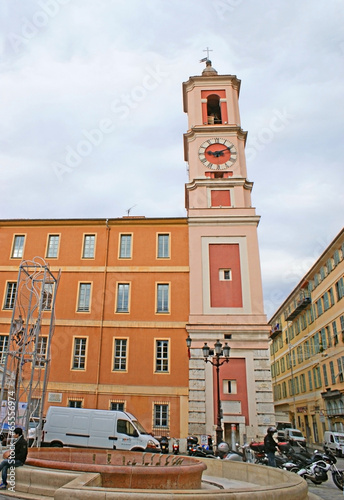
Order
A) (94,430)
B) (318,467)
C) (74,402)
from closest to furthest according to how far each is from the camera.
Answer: (318,467) → (94,430) → (74,402)

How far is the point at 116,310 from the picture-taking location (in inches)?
966

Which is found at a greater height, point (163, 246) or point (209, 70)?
point (209, 70)

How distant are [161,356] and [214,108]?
18.6 m

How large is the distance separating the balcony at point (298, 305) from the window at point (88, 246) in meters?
23.4

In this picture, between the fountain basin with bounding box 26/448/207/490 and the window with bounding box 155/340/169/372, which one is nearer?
the fountain basin with bounding box 26/448/207/490

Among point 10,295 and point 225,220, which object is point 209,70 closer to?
point 225,220

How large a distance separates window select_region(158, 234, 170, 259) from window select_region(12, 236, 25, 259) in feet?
28.3

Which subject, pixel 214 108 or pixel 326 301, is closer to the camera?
pixel 214 108

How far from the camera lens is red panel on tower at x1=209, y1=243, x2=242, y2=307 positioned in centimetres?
2417

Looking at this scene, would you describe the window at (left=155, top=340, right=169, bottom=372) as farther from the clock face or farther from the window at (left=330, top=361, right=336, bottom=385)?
the window at (left=330, top=361, right=336, bottom=385)

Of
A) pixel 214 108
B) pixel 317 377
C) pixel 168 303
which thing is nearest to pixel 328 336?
pixel 317 377

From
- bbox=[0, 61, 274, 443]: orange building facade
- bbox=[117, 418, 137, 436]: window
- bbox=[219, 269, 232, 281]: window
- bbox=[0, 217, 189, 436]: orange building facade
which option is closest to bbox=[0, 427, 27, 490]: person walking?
bbox=[117, 418, 137, 436]: window

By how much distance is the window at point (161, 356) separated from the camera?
23016 mm

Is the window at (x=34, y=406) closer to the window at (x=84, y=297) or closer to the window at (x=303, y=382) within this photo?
the window at (x=84, y=297)
